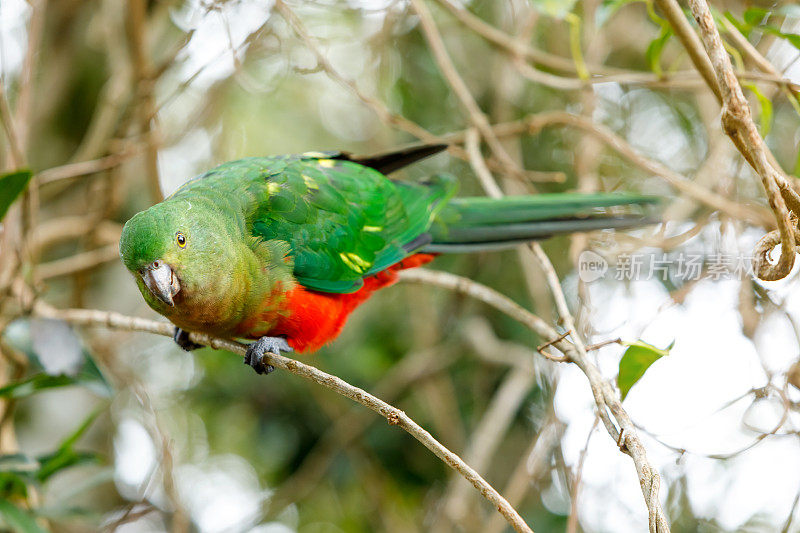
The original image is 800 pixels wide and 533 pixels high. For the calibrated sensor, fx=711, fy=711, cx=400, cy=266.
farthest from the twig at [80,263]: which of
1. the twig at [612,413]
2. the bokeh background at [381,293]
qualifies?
the twig at [612,413]

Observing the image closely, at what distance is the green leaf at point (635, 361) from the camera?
212cm

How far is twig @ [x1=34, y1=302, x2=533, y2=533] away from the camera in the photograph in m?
1.64

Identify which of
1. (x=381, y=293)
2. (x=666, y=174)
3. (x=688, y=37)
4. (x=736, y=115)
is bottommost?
(x=381, y=293)

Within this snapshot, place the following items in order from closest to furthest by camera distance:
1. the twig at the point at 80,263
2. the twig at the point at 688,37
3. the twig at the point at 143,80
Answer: the twig at the point at 688,37, the twig at the point at 143,80, the twig at the point at 80,263

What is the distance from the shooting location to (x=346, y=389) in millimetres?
1769

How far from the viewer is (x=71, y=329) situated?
2863mm

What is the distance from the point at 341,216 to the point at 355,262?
0.22m

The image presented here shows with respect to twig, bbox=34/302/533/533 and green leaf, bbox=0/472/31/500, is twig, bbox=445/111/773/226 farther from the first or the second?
green leaf, bbox=0/472/31/500

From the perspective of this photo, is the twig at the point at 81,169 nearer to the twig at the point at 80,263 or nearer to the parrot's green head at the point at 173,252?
the twig at the point at 80,263

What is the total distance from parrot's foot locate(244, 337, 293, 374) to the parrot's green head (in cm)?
33

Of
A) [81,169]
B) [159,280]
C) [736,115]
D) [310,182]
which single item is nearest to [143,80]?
[81,169]

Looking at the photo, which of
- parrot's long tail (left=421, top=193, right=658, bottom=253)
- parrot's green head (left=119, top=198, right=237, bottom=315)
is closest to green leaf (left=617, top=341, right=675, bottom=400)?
parrot's long tail (left=421, top=193, right=658, bottom=253)

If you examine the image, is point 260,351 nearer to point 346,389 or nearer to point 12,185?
point 346,389

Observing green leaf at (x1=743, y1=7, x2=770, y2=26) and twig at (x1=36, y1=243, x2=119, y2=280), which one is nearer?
green leaf at (x1=743, y1=7, x2=770, y2=26)
